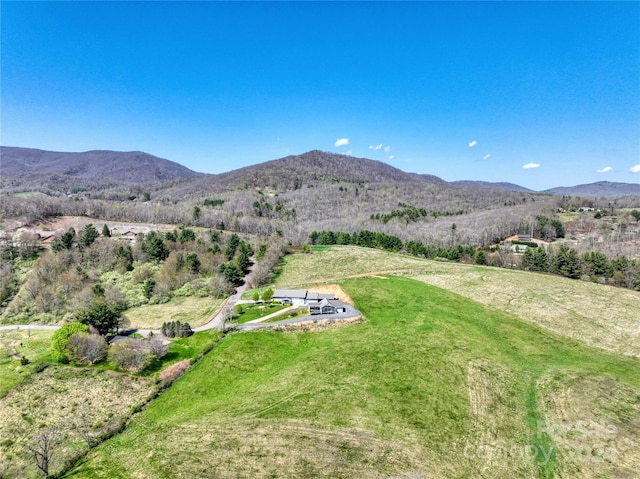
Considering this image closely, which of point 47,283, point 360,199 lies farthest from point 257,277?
point 360,199

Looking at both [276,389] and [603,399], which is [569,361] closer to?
[603,399]

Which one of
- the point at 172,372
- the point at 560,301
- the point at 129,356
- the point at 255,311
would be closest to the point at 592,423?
the point at 560,301

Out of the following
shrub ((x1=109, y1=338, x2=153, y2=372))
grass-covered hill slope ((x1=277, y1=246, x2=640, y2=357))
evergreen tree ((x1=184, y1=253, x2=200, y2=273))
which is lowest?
shrub ((x1=109, y1=338, x2=153, y2=372))

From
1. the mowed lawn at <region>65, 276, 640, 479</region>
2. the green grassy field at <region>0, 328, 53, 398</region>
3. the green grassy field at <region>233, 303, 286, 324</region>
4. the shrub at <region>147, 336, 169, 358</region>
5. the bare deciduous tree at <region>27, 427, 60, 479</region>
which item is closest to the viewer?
the bare deciduous tree at <region>27, 427, 60, 479</region>

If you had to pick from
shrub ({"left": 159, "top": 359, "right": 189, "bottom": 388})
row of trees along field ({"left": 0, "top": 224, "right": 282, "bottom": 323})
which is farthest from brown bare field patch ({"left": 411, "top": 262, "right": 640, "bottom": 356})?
shrub ({"left": 159, "top": 359, "right": 189, "bottom": 388})

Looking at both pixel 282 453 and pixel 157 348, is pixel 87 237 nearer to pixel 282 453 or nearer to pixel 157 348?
pixel 157 348

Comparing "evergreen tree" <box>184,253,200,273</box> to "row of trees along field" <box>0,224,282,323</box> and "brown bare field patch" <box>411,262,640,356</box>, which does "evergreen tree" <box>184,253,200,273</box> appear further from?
"brown bare field patch" <box>411,262,640,356</box>

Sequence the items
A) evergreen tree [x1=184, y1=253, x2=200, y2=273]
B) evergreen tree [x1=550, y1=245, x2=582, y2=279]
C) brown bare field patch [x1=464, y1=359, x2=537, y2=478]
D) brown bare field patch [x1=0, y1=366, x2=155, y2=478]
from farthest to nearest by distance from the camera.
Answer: evergreen tree [x1=184, y1=253, x2=200, y2=273]
evergreen tree [x1=550, y1=245, x2=582, y2=279]
brown bare field patch [x1=0, y1=366, x2=155, y2=478]
brown bare field patch [x1=464, y1=359, x2=537, y2=478]

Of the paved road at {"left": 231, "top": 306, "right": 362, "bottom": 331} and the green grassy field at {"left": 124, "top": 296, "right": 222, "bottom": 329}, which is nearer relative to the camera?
the paved road at {"left": 231, "top": 306, "right": 362, "bottom": 331}
